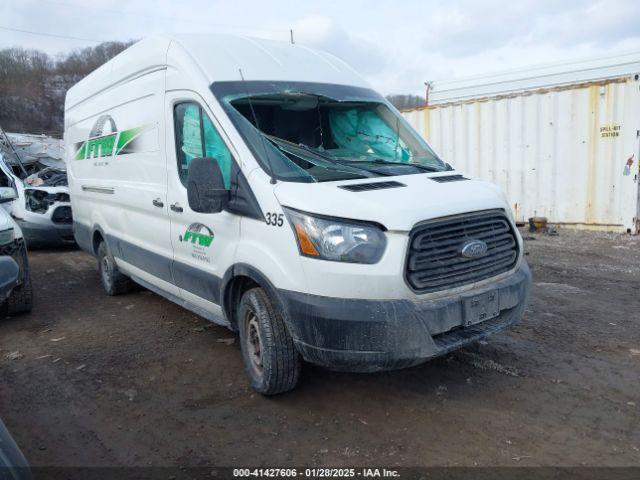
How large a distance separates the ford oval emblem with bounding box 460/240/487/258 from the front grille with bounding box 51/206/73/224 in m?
9.13

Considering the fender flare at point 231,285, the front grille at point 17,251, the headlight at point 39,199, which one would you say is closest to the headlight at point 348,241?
the fender flare at point 231,285

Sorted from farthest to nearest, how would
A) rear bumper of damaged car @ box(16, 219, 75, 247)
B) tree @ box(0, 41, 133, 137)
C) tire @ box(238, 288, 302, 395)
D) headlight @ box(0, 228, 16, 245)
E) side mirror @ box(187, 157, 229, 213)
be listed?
tree @ box(0, 41, 133, 137)
rear bumper of damaged car @ box(16, 219, 75, 247)
headlight @ box(0, 228, 16, 245)
side mirror @ box(187, 157, 229, 213)
tire @ box(238, 288, 302, 395)

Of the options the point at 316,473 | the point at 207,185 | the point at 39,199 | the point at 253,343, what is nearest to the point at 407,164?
the point at 207,185

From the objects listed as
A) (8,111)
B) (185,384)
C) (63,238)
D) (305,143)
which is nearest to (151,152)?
(305,143)

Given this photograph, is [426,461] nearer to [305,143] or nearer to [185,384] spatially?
[185,384]

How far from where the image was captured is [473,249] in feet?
10.7

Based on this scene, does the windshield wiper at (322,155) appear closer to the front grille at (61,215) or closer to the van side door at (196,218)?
the van side door at (196,218)

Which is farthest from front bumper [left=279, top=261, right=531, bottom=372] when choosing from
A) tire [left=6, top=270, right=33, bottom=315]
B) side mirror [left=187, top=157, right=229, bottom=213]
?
tire [left=6, top=270, right=33, bottom=315]

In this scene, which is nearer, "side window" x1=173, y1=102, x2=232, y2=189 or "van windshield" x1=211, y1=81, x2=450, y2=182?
"van windshield" x1=211, y1=81, x2=450, y2=182

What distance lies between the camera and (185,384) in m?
4.01

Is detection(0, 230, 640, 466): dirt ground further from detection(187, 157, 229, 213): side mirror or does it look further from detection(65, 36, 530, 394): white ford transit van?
detection(187, 157, 229, 213): side mirror

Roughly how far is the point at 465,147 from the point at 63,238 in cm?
816

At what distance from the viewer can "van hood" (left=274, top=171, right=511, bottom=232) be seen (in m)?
3.02

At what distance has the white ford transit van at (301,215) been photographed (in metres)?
3.02
